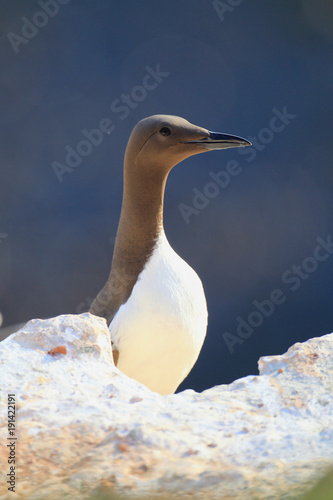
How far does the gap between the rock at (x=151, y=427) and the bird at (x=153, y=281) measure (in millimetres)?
729

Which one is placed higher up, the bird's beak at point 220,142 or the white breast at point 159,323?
the bird's beak at point 220,142

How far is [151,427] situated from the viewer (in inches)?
45.6

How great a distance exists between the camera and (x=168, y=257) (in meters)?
2.37

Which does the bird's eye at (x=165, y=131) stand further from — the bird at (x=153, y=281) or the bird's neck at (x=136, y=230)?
the bird's neck at (x=136, y=230)

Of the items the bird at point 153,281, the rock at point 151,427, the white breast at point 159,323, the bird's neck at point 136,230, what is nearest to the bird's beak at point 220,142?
the bird at point 153,281

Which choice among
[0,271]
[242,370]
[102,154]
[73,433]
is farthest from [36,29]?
[73,433]

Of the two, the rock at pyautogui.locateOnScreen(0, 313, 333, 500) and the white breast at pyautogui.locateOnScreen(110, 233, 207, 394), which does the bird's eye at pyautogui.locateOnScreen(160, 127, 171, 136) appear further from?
the rock at pyautogui.locateOnScreen(0, 313, 333, 500)

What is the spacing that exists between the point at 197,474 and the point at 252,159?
3877mm

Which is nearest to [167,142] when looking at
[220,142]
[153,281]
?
[220,142]

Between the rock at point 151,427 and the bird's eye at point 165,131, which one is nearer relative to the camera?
the rock at point 151,427

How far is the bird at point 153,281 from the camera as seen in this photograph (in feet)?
7.45

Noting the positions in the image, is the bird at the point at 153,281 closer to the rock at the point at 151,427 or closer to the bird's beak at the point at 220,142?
the bird's beak at the point at 220,142

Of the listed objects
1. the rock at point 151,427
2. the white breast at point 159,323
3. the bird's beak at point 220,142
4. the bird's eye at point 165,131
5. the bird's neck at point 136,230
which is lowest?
the rock at point 151,427

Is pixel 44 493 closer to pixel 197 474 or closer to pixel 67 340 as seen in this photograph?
pixel 197 474
